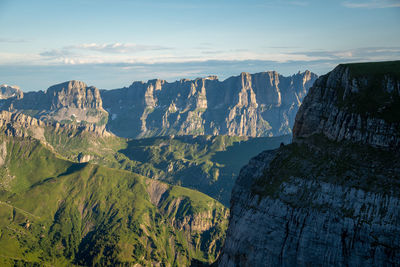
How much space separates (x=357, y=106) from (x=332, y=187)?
28.0 m

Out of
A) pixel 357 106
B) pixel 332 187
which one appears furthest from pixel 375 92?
pixel 332 187

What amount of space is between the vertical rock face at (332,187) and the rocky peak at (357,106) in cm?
27

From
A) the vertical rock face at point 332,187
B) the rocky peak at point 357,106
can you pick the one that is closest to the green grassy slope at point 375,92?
the rocky peak at point 357,106

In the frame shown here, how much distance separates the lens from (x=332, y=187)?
103 meters

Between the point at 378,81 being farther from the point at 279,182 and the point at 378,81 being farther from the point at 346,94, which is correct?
the point at 279,182

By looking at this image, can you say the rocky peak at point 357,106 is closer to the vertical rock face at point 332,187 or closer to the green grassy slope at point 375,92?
the green grassy slope at point 375,92

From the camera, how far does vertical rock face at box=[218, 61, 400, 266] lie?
307ft

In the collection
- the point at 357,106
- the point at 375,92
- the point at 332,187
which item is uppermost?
the point at 375,92

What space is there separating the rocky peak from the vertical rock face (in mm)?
273

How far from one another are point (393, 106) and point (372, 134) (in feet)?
33.9

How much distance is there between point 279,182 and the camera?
113875 millimetres

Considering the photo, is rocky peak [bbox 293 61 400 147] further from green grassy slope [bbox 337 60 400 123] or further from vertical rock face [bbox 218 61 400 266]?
vertical rock face [bbox 218 61 400 266]

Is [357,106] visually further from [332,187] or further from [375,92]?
[332,187]

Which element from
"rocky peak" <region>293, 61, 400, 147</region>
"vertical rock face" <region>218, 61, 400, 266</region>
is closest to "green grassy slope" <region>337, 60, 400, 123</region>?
"rocky peak" <region>293, 61, 400, 147</region>
